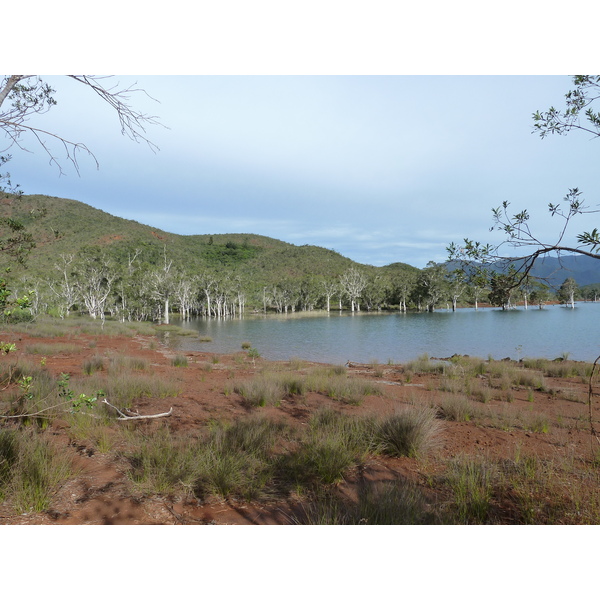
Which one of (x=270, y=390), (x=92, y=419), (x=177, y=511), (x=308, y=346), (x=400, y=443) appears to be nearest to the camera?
(x=177, y=511)

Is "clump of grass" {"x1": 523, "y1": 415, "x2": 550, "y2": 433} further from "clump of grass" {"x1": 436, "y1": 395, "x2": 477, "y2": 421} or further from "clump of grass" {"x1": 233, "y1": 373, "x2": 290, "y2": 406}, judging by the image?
"clump of grass" {"x1": 233, "y1": 373, "x2": 290, "y2": 406}

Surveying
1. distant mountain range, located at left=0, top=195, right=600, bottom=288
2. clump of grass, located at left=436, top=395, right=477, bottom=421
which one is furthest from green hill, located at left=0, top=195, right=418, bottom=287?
clump of grass, located at left=436, top=395, right=477, bottom=421

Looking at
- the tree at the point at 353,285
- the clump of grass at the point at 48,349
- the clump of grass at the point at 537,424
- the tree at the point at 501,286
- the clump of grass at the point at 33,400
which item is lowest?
the clump of grass at the point at 48,349

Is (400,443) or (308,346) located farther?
(308,346)

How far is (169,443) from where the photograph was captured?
13.0ft

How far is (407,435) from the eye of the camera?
4.60 metres

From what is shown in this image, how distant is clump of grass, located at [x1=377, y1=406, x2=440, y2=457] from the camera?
4.54 meters

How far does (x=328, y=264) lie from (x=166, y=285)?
70221mm

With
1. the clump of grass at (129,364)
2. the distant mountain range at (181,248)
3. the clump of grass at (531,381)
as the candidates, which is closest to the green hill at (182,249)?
the distant mountain range at (181,248)

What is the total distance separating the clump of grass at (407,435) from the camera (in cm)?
454

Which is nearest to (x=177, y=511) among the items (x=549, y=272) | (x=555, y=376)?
(x=549, y=272)

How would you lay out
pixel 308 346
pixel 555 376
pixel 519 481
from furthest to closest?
1. pixel 308 346
2. pixel 555 376
3. pixel 519 481

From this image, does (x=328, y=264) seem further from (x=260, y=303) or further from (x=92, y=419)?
(x=92, y=419)

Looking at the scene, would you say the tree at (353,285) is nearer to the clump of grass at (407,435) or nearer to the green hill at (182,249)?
the green hill at (182,249)
